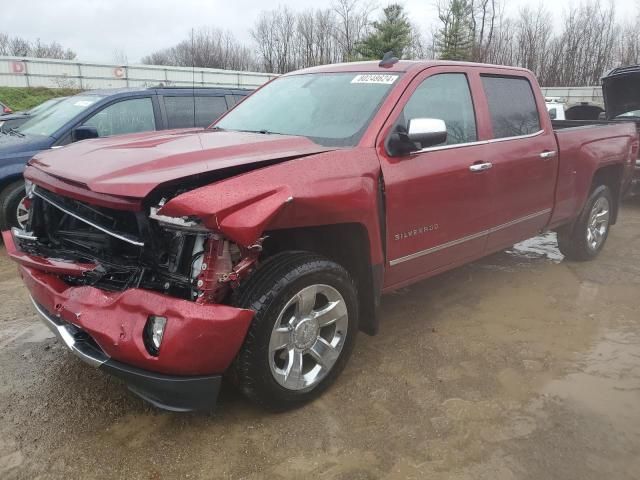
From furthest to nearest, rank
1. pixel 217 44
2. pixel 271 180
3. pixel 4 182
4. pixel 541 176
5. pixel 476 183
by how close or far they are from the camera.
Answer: pixel 217 44 → pixel 4 182 → pixel 541 176 → pixel 476 183 → pixel 271 180

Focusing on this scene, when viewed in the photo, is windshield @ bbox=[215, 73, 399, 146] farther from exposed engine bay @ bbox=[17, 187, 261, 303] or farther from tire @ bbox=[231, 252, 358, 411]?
exposed engine bay @ bbox=[17, 187, 261, 303]

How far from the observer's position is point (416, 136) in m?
3.04

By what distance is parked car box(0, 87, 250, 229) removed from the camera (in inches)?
220

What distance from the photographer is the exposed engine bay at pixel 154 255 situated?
7.64 feet

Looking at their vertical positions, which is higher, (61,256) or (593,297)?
(61,256)

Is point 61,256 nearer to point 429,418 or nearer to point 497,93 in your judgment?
point 429,418

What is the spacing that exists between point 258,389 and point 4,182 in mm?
4495

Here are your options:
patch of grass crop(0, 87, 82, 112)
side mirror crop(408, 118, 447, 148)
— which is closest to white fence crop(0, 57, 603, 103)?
patch of grass crop(0, 87, 82, 112)

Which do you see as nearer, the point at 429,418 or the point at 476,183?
the point at 429,418

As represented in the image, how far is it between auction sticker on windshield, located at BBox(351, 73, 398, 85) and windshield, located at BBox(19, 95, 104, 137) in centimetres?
393

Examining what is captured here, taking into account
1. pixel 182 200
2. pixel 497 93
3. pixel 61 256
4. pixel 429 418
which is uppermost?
pixel 497 93

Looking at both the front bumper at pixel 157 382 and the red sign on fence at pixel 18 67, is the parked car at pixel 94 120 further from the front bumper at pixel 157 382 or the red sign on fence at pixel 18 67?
the red sign on fence at pixel 18 67

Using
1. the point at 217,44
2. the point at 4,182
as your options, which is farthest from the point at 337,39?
the point at 4,182

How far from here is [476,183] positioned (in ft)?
12.1
